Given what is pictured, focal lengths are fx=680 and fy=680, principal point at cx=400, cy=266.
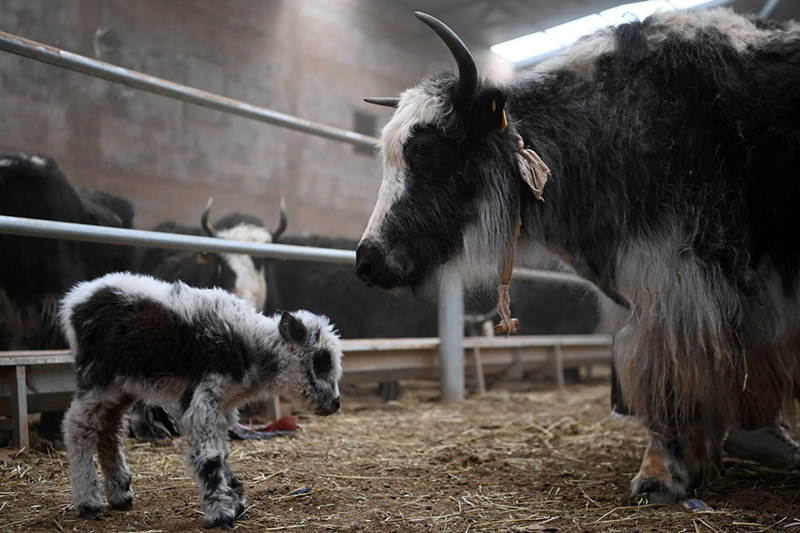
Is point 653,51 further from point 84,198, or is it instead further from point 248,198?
point 248,198

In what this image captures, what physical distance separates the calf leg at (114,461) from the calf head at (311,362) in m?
0.56

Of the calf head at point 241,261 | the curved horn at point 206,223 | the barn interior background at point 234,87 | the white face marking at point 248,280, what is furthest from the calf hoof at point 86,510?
the curved horn at point 206,223

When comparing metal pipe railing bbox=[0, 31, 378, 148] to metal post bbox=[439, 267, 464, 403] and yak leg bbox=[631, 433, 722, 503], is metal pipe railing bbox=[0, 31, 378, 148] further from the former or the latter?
yak leg bbox=[631, 433, 722, 503]

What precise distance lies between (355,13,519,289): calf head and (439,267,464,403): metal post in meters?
2.68

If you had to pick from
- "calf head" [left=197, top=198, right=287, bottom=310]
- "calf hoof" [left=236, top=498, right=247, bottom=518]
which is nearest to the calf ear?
"calf hoof" [left=236, top=498, right=247, bottom=518]

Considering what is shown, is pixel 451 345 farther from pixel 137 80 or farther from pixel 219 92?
pixel 219 92

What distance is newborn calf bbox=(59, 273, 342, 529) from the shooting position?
2.14 metres

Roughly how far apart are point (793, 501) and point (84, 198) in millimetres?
4176

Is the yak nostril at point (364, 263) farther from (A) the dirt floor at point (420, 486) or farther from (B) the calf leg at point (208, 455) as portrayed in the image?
(A) the dirt floor at point (420, 486)

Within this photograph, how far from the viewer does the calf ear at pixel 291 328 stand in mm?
2359

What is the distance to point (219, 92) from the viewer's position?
22.9 feet

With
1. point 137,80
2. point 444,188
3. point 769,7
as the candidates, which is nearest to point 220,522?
point 444,188

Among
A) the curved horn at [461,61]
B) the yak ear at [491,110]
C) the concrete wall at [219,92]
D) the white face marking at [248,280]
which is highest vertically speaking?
the concrete wall at [219,92]

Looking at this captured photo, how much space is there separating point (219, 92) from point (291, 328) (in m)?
5.25
